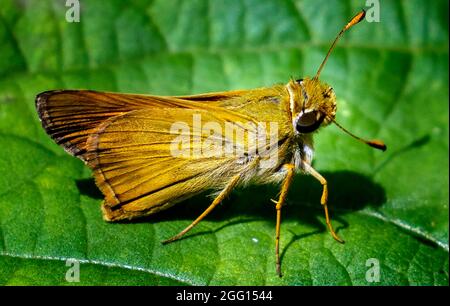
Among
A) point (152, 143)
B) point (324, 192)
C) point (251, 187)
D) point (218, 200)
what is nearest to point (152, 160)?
point (152, 143)

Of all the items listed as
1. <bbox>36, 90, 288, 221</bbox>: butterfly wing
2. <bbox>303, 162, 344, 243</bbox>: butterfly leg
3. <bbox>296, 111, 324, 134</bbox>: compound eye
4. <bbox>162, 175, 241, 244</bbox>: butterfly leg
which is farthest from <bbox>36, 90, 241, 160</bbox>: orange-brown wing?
<bbox>303, 162, 344, 243</bbox>: butterfly leg

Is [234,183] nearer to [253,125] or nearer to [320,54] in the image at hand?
[253,125]

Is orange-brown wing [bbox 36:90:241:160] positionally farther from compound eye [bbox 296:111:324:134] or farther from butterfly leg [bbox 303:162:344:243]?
butterfly leg [bbox 303:162:344:243]

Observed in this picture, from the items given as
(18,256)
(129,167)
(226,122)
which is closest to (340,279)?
(226,122)

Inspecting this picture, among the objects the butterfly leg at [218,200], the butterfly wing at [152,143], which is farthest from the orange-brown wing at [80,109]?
the butterfly leg at [218,200]

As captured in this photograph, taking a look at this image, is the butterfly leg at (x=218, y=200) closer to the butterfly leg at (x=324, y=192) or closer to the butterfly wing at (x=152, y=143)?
the butterfly wing at (x=152, y=143)

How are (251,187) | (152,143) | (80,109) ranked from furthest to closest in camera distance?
(251,187) < (152,143) < (80,109)

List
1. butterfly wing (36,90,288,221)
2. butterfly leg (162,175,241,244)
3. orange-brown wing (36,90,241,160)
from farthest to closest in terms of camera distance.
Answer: butterfly leg (162,175,241,244) → butterfly wing (36,90,288,221) → orange-brown wing (36,90,241,160)

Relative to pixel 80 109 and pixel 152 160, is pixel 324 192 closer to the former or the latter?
pixel 152 160
